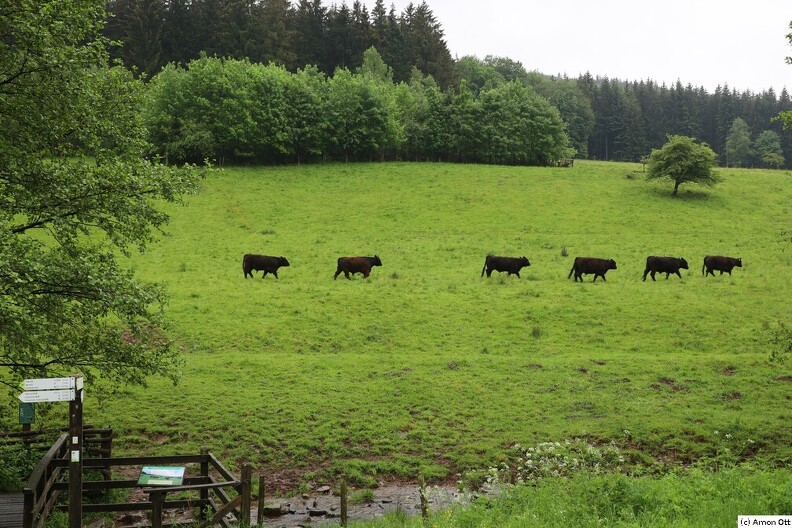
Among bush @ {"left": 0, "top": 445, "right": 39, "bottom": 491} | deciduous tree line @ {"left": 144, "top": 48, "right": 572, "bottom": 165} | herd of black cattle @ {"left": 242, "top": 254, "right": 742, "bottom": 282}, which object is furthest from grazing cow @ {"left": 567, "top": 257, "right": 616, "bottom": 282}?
deciduous tree line @ {"left": 144, "top": 48, "right": 572, "bottom": 165}

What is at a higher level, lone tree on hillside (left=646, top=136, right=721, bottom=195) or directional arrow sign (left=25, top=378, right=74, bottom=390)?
lone tree on hillside (left=646, top=136, right=721, bottom=195)

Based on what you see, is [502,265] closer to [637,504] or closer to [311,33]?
[637,504]

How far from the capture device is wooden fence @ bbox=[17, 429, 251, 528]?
10.8 meters

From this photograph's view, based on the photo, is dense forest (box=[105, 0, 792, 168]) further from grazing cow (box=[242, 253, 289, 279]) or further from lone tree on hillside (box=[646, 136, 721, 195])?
grazing cow (box=[242, 253, 289, 279])

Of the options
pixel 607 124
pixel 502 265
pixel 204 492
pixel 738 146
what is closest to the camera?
pixel 204 492

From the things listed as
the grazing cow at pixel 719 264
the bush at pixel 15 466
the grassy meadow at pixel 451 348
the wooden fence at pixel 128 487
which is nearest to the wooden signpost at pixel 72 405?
the wooden fence at pixel 128 487

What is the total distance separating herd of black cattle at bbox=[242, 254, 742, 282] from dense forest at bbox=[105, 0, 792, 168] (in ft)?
118

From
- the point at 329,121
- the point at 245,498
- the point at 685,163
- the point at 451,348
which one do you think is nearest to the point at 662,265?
the point at 451,348

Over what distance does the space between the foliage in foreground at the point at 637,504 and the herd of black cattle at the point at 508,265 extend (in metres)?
23.1

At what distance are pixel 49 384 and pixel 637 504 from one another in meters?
9.14

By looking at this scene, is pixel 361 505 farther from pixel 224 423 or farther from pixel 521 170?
pixel 521 170

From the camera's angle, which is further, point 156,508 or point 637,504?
point 156,508

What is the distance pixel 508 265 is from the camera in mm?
34844

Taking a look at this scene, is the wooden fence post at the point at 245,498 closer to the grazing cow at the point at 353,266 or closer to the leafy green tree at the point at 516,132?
the grazing cow at the point at 353,266
